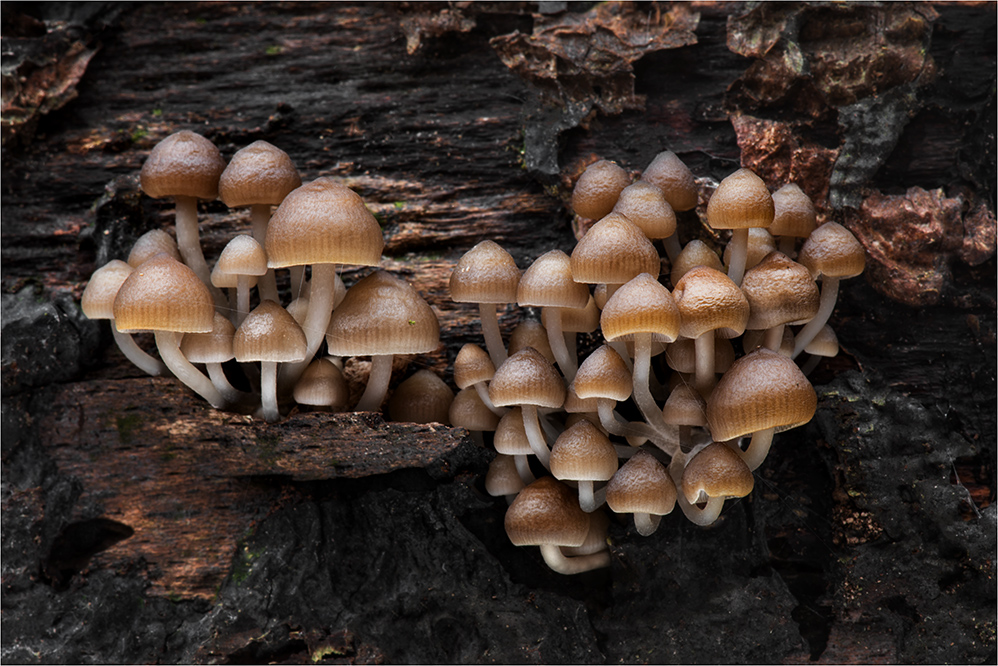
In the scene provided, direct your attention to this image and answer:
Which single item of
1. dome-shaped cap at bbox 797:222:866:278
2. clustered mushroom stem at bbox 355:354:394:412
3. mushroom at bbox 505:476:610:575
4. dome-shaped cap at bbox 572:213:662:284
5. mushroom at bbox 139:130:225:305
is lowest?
mushroom at bbox 505:476:610:575

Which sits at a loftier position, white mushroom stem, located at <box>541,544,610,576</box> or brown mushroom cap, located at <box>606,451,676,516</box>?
brown mushroom cap, located at <box>606,451,676,516</box>

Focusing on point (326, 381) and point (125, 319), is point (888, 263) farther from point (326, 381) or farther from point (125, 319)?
point (125, 319)

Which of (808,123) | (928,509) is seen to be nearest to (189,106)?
(808,123)

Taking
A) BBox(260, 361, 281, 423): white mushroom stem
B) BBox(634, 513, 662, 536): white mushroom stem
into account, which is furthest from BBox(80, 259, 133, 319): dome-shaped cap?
BBox(634, 513, 662, 536): white mushroom stem

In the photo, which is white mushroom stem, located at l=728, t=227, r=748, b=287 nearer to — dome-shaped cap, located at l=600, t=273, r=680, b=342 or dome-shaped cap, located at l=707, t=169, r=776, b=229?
dome-shaped cap, located at l=707, t=169, r=776, b=229

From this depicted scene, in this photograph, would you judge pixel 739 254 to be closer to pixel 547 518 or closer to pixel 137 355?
pixel 547 518

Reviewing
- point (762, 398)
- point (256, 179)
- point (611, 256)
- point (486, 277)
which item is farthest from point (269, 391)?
point (762, 398)
